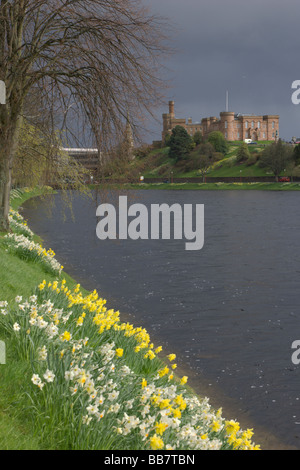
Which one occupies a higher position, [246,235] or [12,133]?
[12,133]

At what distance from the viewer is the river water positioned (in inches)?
372

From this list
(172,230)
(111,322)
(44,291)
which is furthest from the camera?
(172,230)

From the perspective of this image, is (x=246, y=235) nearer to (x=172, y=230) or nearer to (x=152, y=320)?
(x=172, y=230)

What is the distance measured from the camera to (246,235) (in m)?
33.7

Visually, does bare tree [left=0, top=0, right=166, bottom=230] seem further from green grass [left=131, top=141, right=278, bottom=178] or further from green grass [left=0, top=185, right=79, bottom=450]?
green grass [left=131, top=141, right=278, bottom=178]

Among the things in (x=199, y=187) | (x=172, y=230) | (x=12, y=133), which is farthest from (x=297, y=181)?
(x=12, y=133)

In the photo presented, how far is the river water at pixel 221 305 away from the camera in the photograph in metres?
9.44

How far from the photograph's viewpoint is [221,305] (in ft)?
51.7

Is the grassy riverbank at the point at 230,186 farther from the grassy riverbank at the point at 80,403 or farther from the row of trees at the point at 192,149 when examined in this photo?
the grassy riverbank at the point at 80,403

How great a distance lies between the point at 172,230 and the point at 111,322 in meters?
30.9
